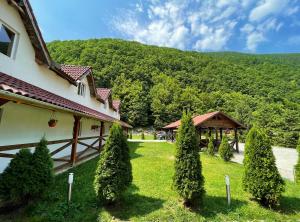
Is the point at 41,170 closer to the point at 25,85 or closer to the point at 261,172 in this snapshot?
the point at 25,85

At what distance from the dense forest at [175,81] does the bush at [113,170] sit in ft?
171

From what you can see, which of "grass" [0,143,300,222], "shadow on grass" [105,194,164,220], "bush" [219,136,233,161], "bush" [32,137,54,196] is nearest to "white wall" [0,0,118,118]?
"bush" [32,137,54,196]

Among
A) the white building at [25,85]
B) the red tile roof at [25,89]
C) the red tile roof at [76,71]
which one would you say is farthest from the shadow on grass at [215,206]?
the red tile roof at [76,71]

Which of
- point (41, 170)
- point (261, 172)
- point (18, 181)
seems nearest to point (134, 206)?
point (41, 170)

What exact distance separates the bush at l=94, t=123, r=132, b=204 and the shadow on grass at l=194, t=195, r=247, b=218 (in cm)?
211

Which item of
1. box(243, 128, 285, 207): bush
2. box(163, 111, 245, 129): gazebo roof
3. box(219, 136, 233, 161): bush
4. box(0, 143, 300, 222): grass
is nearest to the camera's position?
box(0, 143, 300, 222): grass

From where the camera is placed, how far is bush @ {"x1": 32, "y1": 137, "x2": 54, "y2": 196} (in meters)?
4.73

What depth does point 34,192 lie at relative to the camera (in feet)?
15.3

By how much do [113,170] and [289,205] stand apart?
5536 mm

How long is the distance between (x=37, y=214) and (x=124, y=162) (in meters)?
2.27

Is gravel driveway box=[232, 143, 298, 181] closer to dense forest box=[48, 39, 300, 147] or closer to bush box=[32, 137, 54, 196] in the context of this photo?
bush box=[32, 137, 54, 196]

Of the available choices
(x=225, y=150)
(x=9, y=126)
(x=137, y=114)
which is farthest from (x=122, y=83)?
(x=9, y=126)

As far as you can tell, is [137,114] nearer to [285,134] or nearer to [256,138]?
[285,134]

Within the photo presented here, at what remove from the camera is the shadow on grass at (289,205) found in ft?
18.8
